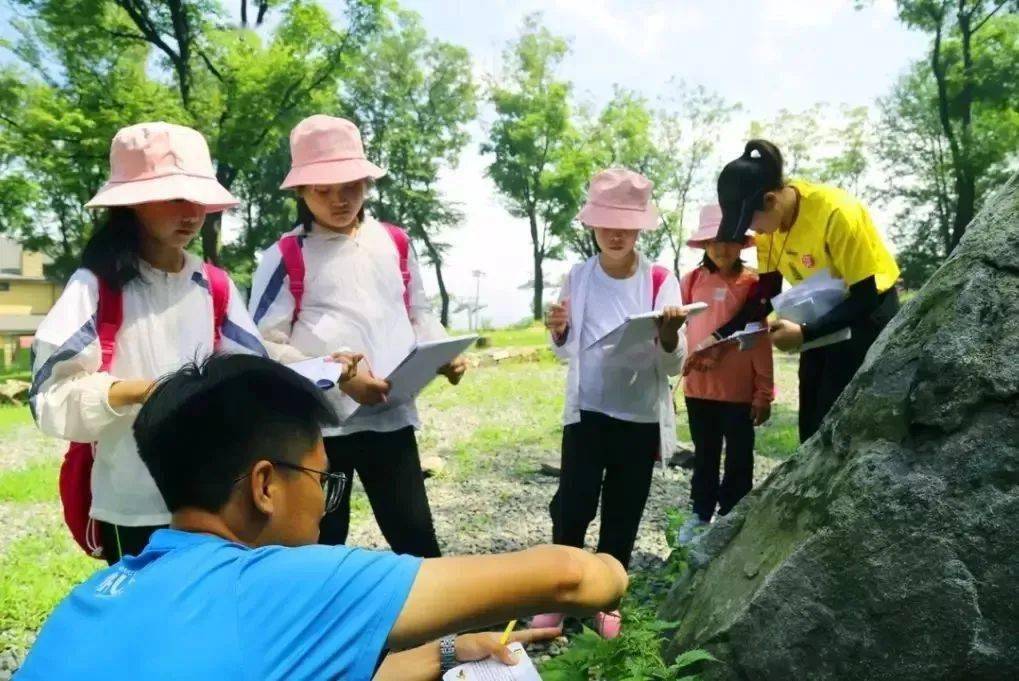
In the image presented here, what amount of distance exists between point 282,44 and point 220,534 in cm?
1888

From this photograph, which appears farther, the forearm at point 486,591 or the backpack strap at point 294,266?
the backpack strap at point 294,266

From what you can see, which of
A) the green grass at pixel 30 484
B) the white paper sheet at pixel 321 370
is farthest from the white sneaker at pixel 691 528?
the green grass at pixel 30 484

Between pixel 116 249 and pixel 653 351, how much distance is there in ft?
7.31

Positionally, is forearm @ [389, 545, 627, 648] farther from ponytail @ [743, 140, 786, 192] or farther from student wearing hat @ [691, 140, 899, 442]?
ponytail @ [743, 140, 786, 192]

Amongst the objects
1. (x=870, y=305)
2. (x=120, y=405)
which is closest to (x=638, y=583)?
(x=870, y=305)

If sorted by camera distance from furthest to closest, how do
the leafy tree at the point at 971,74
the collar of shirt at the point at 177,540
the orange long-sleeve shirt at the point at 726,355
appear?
1. the leafy tree at the point at 971,74
2. the orange long-sleeve shirt at the point at 726,355
3. the collar of shirt at the point at 177,540

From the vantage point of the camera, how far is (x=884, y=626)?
239 cm

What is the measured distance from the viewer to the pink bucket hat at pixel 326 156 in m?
3.17

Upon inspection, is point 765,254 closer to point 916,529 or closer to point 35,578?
point 916,529

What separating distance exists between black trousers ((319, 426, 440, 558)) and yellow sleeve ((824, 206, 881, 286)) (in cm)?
186

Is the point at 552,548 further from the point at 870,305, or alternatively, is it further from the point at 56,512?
the point at 56,512

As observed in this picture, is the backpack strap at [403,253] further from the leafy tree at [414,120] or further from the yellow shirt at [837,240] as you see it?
the leafy tree at [414,120]

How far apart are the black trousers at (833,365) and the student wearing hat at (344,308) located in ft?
5.59

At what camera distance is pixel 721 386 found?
4562 millimetres
